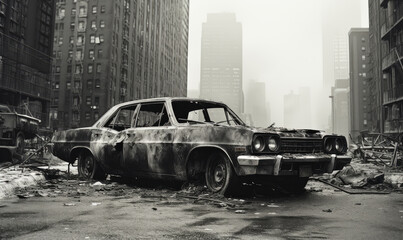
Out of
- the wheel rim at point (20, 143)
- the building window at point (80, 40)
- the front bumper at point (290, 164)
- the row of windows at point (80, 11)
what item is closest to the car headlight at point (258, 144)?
the front bumper at point (290, 164)

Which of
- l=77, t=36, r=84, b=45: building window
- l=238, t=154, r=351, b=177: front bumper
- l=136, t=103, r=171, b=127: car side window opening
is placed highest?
l=77, t=36, r=84, b=45: building window

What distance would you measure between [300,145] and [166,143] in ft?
6.68

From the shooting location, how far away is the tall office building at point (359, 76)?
9912 cm

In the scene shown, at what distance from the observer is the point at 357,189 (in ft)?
22.8

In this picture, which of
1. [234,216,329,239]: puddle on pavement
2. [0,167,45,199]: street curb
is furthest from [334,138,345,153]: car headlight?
[0,167,45,199]: street curb

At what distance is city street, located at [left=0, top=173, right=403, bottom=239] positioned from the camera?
332 centimetres

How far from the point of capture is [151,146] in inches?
244

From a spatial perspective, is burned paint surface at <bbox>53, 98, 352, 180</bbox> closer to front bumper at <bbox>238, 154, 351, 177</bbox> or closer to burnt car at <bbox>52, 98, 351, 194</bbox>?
burnt car at <bbox>52, 98, 351, 194</bbox>

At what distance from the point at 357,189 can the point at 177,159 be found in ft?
11.4

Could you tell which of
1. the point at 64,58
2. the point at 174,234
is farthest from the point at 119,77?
the point at 174,234

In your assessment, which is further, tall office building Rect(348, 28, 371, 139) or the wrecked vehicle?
tall office building Rect(348, 28, 371, 139)

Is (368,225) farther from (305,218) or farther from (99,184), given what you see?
(99,184)

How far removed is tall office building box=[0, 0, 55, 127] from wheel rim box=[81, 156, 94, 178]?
19.9 metres

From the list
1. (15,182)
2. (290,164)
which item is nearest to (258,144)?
(290,164)
